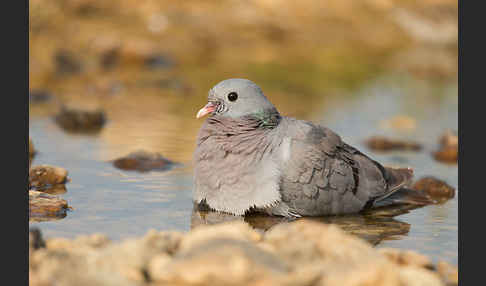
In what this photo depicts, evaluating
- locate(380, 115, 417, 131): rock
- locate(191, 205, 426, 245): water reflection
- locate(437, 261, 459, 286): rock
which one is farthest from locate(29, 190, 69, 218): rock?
locate(380, 115, 417, 131): rock

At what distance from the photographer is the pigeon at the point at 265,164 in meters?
6.21

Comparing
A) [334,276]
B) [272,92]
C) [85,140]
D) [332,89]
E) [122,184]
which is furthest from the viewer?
[332,89]

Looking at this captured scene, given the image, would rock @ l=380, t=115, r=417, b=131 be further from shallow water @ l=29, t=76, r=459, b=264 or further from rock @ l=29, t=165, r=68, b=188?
rock @ l=29, t=165, r=68, b=188

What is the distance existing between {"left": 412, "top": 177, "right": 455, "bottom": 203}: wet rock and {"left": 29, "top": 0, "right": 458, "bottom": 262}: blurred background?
0.15 metres

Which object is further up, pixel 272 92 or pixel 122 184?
pixel 272 92

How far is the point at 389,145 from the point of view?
9664mm

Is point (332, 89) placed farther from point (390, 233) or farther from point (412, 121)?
point (390, 233)

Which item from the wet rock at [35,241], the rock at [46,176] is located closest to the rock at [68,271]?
the wet rock at [35,241]

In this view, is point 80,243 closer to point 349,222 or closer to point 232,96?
point 232,96

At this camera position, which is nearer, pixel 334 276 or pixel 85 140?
pixel 334 276

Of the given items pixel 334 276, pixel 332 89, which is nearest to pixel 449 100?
pixel 332 89

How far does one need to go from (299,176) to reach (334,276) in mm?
2336

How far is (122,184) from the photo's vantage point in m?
7.29

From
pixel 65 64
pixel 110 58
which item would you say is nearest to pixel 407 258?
pixel 65 64
